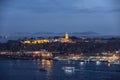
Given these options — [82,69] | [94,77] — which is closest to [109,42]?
[82,69]

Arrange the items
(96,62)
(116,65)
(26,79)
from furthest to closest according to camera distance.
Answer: (96,62), (116,65), (26,79)

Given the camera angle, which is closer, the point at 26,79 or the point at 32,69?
Result: the point at 26,79

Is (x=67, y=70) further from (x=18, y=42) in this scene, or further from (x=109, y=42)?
(x=18, y=42)

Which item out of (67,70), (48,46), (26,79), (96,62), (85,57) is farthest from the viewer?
(48,46)

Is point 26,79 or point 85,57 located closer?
point 26,79

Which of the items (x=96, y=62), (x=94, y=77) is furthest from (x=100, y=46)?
(x=94, y=77)

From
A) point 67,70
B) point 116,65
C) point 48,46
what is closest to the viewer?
point 67,70

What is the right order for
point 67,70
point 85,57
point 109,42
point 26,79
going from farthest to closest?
point 109,42
point 85,57
point 67,70
point 26,79

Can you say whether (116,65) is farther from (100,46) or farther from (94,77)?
(100,46)
